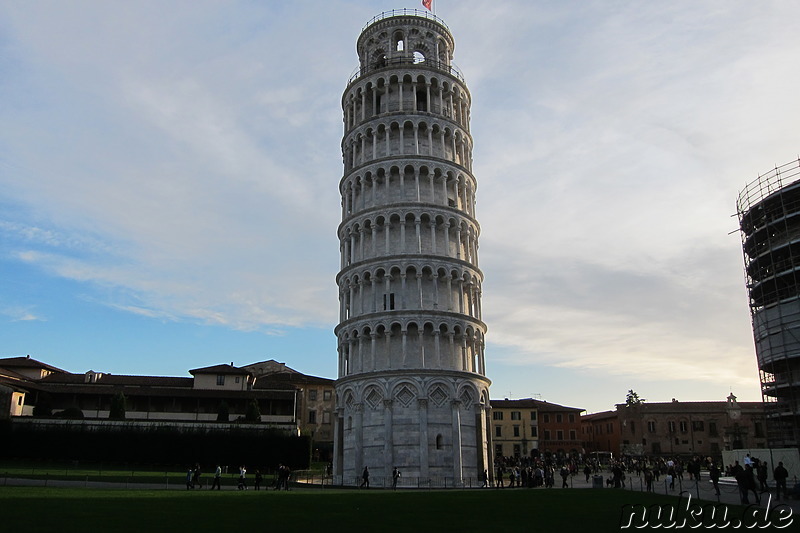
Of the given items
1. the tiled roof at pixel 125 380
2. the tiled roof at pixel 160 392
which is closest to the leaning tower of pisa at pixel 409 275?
the tiled roof at pixel 160 392

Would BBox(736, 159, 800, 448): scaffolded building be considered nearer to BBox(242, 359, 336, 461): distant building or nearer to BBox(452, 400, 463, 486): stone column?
BBox(452, 400, 463, 486): stone column

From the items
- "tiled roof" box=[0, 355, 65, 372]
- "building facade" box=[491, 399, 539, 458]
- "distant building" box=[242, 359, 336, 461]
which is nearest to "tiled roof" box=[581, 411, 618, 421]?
"building facade" box=[491, 399, 539, 458]

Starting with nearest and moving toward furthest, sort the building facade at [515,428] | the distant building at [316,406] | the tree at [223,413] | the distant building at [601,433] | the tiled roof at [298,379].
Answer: the tree at [223,413]
the distant building at [316,406]
the tiled roof at [298,379]
the building facade at [515,428]
the distant building at [601,433]

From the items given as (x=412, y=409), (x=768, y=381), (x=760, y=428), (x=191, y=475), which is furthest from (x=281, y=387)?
(x=760, y=428)

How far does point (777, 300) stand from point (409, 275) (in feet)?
80.4

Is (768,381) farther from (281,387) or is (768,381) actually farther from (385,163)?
(281,387)

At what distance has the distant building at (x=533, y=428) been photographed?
9969 centimetres

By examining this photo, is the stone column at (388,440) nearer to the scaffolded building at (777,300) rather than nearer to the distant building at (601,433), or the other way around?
the scaffolded building at (777,300)

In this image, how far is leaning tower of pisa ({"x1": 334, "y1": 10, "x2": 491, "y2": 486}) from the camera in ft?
151

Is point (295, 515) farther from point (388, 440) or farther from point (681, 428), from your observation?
point (681, 428)

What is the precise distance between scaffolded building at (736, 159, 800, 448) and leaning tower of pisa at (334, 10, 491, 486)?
1913cm

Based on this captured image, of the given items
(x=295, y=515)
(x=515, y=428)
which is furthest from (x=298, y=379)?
(x=295, y=515)

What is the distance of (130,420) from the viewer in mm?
55062

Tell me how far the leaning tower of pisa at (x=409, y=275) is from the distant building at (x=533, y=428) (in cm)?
5288
